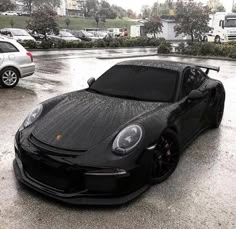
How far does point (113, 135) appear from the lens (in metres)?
3.52

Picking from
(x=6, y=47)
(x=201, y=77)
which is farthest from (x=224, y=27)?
(x=201, y=77)

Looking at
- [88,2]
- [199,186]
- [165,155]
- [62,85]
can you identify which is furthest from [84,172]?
[88,2]

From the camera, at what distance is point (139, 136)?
138 inches

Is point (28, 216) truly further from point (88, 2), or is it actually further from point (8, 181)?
→ point (88, 2)

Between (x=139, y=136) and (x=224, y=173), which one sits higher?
(x=139, y=136)

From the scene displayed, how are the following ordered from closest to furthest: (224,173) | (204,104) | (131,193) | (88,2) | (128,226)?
(128,226) < (131,193) < (224,173) < (204,104) < (88,2)

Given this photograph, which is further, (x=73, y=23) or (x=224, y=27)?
(x=73, y=23)

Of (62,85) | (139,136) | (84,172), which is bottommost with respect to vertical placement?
(62,85)

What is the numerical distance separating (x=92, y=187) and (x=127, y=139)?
64 cm

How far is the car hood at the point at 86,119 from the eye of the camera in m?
3.49

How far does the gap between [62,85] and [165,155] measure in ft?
22.1

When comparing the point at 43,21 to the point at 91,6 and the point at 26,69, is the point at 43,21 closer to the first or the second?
the point at 26,69

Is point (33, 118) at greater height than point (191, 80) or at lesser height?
lesser

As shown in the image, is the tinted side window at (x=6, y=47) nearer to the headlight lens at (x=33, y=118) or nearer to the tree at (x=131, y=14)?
the headlight lens at (x=33, y=118)
